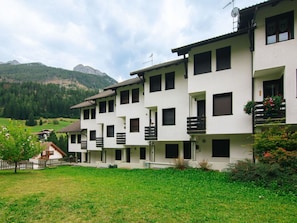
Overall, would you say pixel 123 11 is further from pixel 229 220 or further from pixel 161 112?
pixel 229 220

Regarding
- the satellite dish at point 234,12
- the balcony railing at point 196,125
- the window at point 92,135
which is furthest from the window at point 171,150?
the window at point 92,135

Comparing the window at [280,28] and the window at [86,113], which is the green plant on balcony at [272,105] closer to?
the window at [280,28]

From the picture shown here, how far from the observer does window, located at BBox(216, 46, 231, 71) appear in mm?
14959

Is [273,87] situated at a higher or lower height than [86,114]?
higher

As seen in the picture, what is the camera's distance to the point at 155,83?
64.7 feet

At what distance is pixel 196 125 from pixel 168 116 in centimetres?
348

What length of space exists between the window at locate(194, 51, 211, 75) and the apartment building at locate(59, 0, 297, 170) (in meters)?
0.07

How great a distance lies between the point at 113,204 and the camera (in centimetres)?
768

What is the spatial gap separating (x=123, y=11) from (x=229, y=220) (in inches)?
722

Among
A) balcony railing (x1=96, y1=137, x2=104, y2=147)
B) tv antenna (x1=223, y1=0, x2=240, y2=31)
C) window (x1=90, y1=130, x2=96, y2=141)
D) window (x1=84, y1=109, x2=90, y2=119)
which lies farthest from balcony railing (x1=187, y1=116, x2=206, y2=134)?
window (x1=84, y1=109, x2=90, y2=119)

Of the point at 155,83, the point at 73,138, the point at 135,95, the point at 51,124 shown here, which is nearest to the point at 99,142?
the point at 73,138

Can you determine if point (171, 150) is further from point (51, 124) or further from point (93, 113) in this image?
point (51, 124)

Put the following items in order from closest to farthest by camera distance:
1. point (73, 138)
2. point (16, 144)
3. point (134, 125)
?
point (16, 144) → point (134, 125) → point (73, 138)

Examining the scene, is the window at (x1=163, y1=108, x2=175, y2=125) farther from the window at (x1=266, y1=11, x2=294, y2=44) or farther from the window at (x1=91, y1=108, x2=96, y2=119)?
the window at (x1=91, y1=108, x2=96, y2=119)
